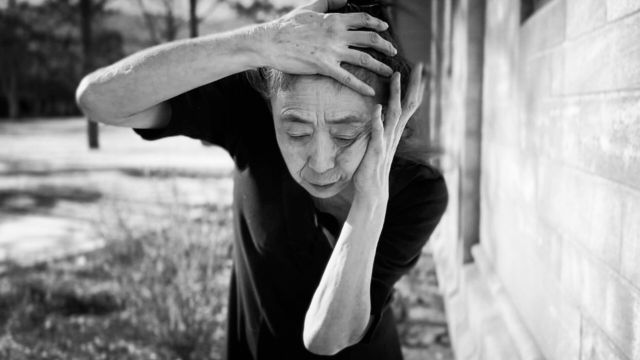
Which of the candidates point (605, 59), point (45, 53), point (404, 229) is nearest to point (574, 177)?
point (605, 59)

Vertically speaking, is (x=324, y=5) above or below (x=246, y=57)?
above

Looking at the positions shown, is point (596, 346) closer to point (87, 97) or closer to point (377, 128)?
point (377, 128)

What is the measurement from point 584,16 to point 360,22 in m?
0.65

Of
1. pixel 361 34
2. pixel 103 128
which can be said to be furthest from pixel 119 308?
pixel 103 128

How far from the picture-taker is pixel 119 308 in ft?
14.7

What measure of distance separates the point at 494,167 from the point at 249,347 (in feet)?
6.34

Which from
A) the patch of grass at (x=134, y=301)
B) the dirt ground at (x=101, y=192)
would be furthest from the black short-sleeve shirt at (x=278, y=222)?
the dirt ground at (x=101, y=192)

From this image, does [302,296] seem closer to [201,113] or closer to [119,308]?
[201,113]

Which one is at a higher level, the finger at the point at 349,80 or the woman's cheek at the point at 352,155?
the finger at the point at 349,80

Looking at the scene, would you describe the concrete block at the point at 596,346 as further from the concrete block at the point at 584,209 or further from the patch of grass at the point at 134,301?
the patch of grass at the point at 134,301

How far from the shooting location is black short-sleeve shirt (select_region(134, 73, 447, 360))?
1656 millimetres

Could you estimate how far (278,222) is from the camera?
1.73 metres

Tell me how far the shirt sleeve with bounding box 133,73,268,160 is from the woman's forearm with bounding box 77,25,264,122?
0.14 meters

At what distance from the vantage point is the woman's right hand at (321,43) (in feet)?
4.38
